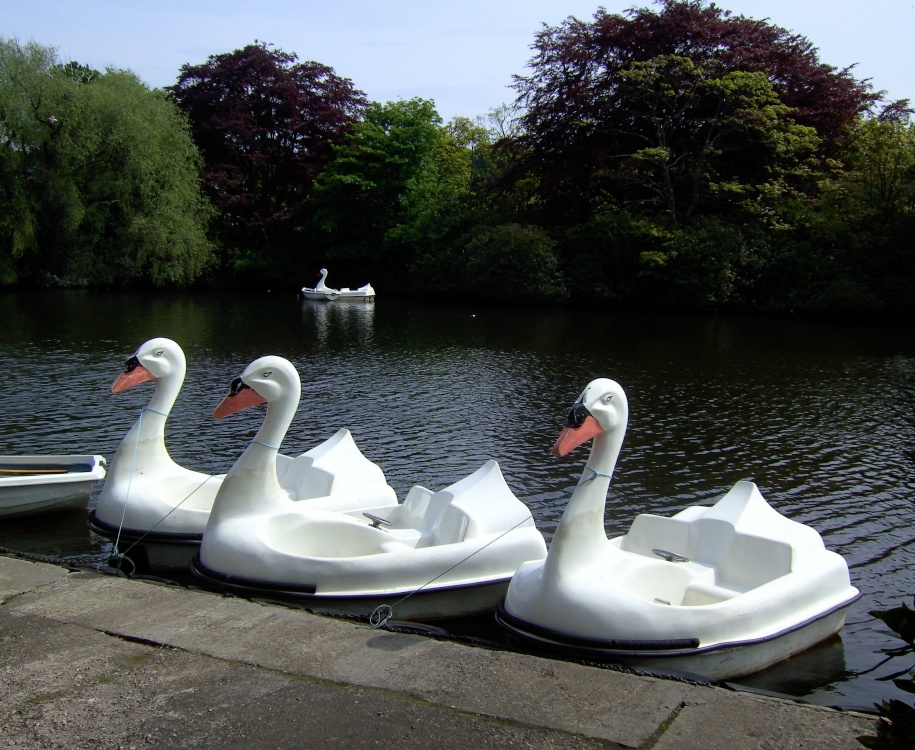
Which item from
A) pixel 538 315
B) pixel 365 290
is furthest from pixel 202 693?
pixel 365 290

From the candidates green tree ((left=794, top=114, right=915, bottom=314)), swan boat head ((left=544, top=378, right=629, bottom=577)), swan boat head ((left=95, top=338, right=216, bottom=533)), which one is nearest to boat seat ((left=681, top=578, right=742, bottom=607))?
swan boat head ((left=544, top=378, right=629, bottom=577))

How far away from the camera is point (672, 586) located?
661 centimetres

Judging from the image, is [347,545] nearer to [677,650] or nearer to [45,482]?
[677,650]

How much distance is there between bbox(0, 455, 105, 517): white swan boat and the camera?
916 cm

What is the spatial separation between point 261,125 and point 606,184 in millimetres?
20743

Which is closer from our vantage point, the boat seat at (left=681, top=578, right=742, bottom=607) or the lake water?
the boat seat at (left=681, top=578, right=742, bottom=607)

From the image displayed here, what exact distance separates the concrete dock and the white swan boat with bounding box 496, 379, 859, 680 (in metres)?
1.00

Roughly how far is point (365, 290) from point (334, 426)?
26.4 metres

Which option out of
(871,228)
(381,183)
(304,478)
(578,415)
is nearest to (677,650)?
(578,415)

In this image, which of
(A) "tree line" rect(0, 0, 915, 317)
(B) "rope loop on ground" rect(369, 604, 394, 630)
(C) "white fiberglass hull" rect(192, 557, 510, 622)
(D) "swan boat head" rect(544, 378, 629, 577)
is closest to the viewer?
(D) "swan boat head" rect(544, 378, 629, 577)

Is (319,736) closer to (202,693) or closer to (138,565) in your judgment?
(202,693)

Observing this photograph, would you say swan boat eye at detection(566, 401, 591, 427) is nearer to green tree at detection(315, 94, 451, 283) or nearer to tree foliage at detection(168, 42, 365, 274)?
green tree at detection(315, 94, 451, 283)

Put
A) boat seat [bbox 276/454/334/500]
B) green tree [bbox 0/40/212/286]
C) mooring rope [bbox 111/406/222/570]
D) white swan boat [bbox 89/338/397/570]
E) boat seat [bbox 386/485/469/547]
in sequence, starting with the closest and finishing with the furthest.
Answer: boat seat [bbox 386/485/469/547], mooring rope [bbox 111/406/222/570], white swan boat [bbox 89/338/397/570], boat seat [bbox 276/454/334/500], green tree [bbox 0/40/212/286]

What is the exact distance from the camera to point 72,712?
407 centimetres
